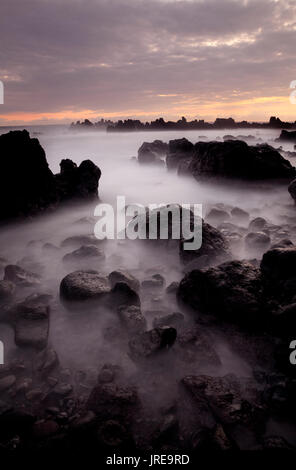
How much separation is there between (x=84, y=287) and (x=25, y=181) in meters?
5.90

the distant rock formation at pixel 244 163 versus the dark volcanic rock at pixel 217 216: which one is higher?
the distant rock formation at pixel 244 163

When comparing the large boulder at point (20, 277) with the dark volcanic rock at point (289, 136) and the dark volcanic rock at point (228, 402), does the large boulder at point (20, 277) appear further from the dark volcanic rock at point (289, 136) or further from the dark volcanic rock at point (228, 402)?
the dark volcanic rock at point (289, 136)

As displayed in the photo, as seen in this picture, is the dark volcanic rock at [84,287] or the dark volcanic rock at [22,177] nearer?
the dark volcanic rock at [84,287]

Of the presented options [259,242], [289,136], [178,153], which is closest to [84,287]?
[259,242]

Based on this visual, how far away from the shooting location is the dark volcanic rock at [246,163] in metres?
12.6

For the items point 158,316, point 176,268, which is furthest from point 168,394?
point 176,268

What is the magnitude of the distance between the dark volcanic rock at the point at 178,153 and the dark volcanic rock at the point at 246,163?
241 inches

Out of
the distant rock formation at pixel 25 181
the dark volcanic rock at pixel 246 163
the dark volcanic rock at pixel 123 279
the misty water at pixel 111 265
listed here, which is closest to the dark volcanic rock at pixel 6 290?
the misty water at pixel 111 265

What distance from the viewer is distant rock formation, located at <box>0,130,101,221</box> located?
333 inches

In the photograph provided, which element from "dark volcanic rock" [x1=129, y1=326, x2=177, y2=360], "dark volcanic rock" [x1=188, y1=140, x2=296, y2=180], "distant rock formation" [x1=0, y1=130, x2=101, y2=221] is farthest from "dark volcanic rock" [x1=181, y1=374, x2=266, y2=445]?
"dark volcanic rock" [x1=188, y1=140, x2=296, y2=180]

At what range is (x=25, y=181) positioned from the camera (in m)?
8.83
